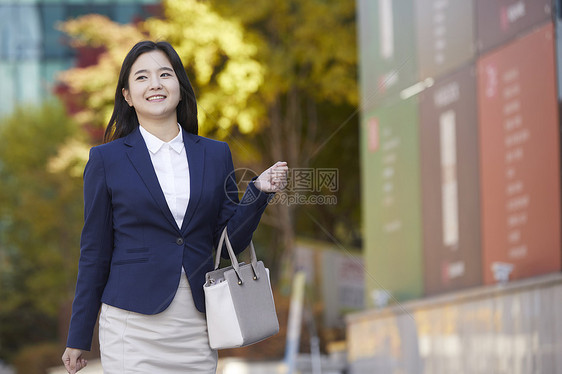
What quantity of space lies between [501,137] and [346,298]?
7672 millimetres

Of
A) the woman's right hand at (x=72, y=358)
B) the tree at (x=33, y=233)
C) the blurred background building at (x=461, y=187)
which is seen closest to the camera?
the woman's right hand at (x=72, y=358)

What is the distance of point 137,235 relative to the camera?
2.29 metres

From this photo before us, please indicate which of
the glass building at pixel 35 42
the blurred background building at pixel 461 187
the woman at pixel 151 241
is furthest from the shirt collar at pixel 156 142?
the glass building at pixel 35 42

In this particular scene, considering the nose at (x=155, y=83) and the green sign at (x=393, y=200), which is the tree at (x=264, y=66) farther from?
the nose at (x=155, y=83)

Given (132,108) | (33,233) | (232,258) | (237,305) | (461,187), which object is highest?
(33,233)

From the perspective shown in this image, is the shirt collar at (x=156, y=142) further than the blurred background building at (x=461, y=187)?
No

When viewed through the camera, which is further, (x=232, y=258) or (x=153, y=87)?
(x=153, y=87)

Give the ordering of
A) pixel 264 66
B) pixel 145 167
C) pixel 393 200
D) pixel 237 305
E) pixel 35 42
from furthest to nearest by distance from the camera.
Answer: pixel 35 42, pixel 264 66, pixel 393 200, pixel 145 167, pixel 237 305

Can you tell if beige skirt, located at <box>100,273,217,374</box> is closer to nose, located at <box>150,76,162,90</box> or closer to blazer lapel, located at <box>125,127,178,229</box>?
blazer lapel, located at <box>125,127,178,229</box>

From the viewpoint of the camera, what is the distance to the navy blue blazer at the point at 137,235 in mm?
2271

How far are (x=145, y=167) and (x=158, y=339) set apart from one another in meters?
0.42

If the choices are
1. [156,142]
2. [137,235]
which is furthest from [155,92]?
[137,235]

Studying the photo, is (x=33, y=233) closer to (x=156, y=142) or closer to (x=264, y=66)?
(x=264, y=66)

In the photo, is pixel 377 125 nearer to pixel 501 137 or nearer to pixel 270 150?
pixel 501 137
